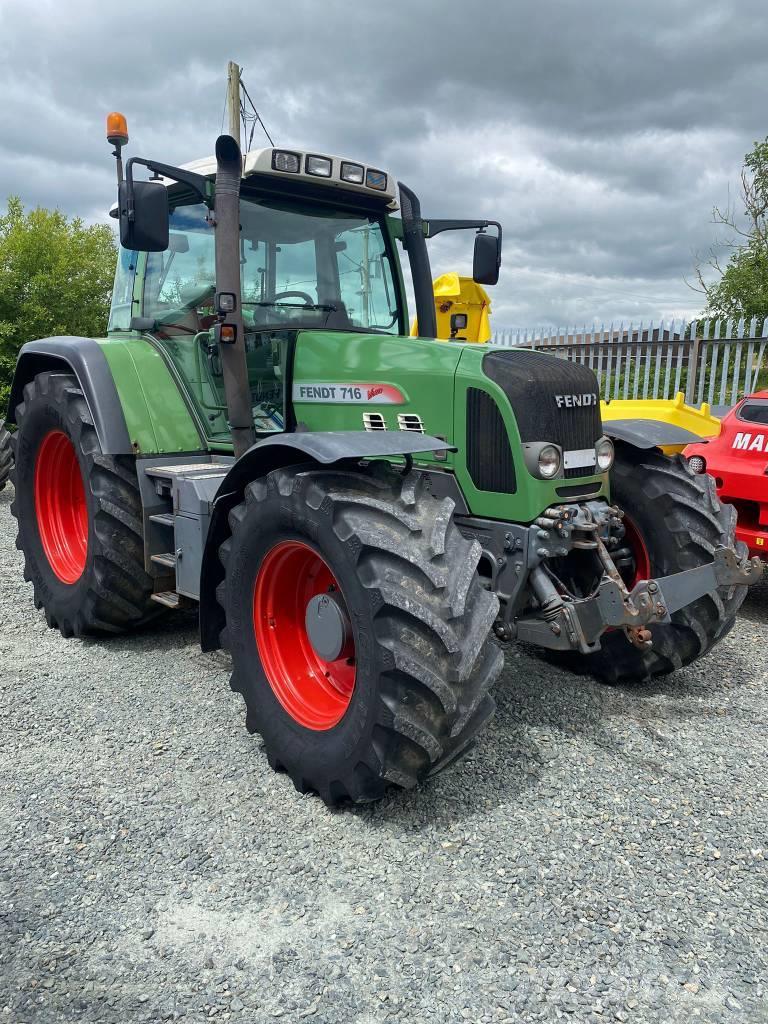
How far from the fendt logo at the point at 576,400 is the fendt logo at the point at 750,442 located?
91.8 inches

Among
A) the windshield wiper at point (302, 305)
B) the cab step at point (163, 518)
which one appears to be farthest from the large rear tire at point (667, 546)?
the cab step at point (163, 518)

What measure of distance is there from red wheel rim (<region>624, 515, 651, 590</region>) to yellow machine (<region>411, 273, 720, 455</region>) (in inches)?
16.8

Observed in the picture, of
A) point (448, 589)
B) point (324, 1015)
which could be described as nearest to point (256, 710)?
point (448, 589)

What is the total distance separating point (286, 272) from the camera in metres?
4.08

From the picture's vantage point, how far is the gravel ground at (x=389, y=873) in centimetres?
205

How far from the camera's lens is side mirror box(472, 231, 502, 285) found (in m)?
4.44

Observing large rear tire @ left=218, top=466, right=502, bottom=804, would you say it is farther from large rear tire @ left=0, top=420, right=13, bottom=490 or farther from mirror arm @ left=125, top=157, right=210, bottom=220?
large rear tire @ left=0, top=420, right=13, bottom=490

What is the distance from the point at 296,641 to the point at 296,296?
1.82 meters

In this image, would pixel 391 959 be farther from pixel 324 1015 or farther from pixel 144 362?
pixel 144 362

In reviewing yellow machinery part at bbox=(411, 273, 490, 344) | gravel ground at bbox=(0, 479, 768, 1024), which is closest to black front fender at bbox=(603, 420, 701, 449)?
gravel ground at bbox=(0, 479, 768, 1024)

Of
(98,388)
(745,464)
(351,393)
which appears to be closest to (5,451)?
(98,388)

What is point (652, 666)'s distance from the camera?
3854mm

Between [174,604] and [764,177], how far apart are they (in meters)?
14.7

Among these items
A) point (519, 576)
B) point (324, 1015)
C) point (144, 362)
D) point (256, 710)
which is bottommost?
point (324, 1015)
